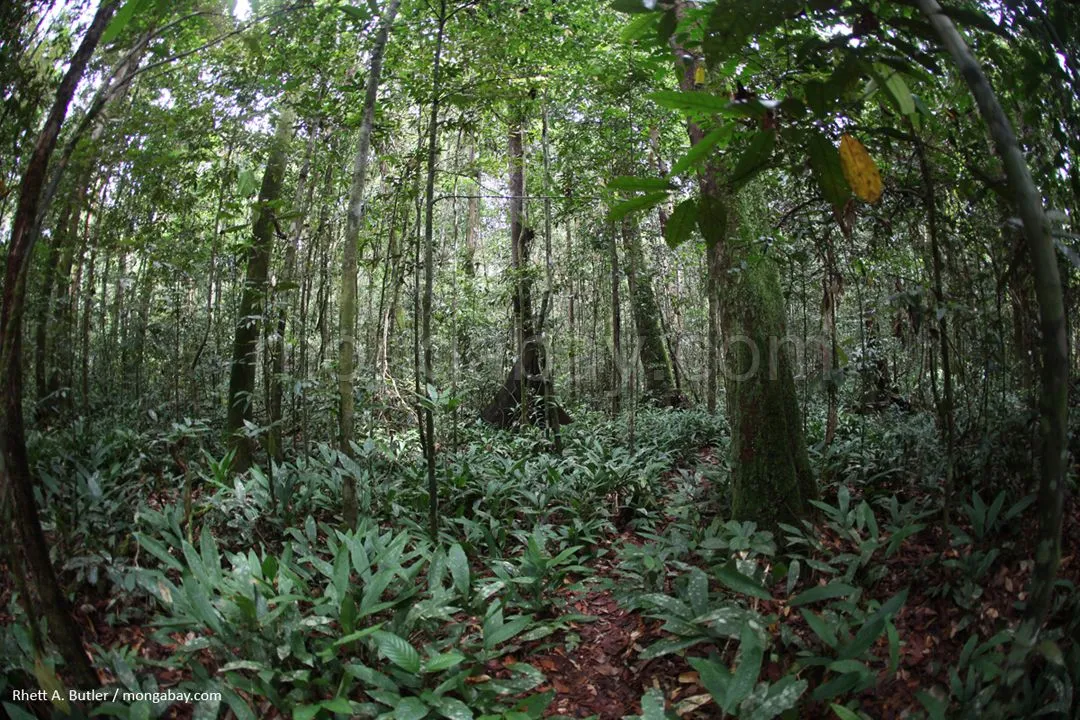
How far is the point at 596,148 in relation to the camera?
8180 mm

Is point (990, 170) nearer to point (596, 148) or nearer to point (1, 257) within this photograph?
point (1, 257)

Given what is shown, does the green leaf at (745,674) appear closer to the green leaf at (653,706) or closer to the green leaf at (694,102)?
the green leaf at (653,706)

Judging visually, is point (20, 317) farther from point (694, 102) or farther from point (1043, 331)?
point (1043, 331)

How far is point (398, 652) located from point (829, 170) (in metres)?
2.81

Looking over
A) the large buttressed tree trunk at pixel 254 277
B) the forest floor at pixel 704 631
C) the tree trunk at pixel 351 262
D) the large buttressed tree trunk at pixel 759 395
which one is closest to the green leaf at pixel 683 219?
the forest floor at pixel 704 631

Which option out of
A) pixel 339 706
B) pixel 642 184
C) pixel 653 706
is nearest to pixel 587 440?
pixel 653 706

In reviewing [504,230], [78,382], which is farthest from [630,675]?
[504,230]

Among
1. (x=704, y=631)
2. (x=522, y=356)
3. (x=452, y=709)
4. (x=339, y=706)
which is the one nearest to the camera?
(x=339, y=706)

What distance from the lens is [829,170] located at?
91 cm

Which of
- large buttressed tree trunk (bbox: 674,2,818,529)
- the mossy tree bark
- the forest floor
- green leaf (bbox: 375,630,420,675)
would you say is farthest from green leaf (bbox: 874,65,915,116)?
the mossy tree bark

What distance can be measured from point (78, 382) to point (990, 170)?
971 centimetres

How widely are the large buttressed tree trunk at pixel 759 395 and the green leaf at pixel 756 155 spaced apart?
3.25 meters

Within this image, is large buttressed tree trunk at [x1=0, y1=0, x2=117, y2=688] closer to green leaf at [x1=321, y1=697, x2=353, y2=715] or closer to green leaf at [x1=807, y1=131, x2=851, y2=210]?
green leaf at [x1=321, y1=697, x2=353, y2=715]

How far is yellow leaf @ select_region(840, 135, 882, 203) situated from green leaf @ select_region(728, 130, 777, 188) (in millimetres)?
116
